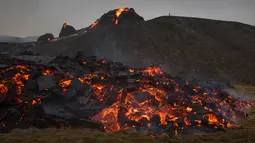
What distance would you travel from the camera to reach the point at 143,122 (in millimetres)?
7785

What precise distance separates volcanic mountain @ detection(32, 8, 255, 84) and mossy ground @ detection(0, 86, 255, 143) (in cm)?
2049

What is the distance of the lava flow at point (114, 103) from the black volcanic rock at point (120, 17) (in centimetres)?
3187

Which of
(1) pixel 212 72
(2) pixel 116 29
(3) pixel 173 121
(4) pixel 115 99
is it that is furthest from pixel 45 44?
(3) pixel 173 121

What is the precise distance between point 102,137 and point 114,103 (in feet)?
7.96

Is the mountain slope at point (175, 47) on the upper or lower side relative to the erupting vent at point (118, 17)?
lower

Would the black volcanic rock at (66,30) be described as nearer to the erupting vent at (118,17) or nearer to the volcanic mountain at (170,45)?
the erupting vent at (118,17)

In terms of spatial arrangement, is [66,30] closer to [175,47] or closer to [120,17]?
[120,17]

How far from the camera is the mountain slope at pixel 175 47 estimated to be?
106 feet

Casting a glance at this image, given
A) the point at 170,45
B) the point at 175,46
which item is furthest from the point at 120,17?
the point at 175,46

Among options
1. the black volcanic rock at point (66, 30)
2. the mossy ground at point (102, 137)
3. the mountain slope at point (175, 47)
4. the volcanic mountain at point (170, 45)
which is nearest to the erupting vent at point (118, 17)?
the volcanic mountain at point (170, 45)

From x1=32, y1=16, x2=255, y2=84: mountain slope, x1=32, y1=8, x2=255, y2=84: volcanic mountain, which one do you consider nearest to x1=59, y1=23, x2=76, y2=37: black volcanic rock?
x1=32, y1=8, x2=255, y2=84: volcanic mountain

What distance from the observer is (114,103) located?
9.00m

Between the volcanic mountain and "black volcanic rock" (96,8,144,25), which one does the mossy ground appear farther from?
"black volcanic rock" (96,8,144,25)

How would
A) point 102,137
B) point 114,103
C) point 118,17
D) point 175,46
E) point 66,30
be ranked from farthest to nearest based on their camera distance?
point 66,30
point 175,46
point 118,17
point 114,103
point 102,137
